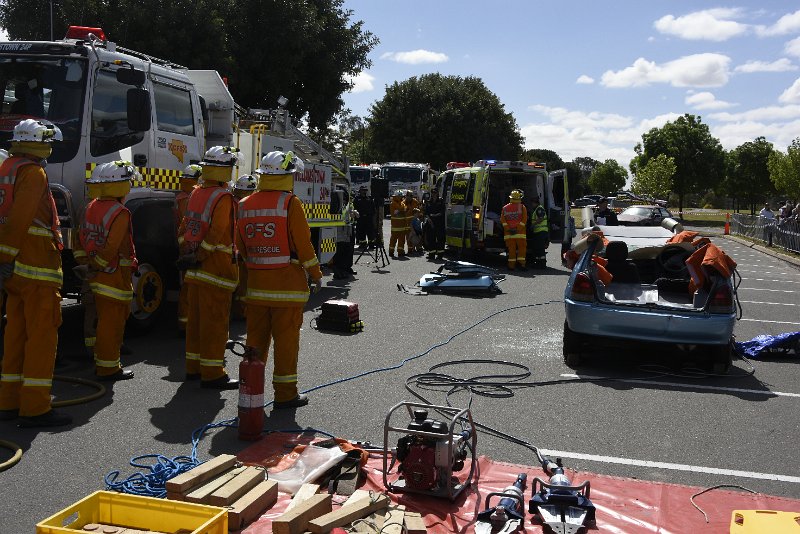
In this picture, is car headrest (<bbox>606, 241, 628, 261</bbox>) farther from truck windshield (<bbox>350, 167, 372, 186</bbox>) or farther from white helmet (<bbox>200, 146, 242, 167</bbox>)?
truck windshield (<bbox>350, 167, 372, 186</bbox>)

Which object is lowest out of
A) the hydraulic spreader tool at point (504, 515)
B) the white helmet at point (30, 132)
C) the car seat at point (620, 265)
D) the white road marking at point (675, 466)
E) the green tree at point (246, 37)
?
the white road marking at point (675, 466)

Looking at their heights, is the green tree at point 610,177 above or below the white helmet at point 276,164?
above

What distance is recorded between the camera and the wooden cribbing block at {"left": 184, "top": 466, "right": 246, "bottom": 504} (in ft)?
13.1

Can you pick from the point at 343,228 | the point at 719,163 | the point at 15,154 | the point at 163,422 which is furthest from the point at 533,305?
the point at 719,163

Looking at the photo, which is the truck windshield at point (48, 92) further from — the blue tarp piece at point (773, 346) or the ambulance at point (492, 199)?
the ambulance at point (492, 199)

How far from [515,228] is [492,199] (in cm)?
271

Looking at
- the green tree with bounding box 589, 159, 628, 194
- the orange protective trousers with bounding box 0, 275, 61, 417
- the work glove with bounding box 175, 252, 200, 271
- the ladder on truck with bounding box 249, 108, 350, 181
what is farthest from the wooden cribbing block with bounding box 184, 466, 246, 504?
the green tree with bounding box 589, 159, 628, 194

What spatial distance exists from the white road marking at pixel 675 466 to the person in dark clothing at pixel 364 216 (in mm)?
12865

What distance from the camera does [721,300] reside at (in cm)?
752

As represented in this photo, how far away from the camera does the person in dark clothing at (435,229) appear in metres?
19.6

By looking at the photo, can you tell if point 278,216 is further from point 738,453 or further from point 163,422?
point 738,453

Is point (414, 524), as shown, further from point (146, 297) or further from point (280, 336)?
point (146, 297)

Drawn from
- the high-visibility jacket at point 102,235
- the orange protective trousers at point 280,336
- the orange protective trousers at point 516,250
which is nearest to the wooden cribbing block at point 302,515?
the orange protective trousers at point 280,336

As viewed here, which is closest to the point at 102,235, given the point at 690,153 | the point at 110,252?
the point at 110,252
